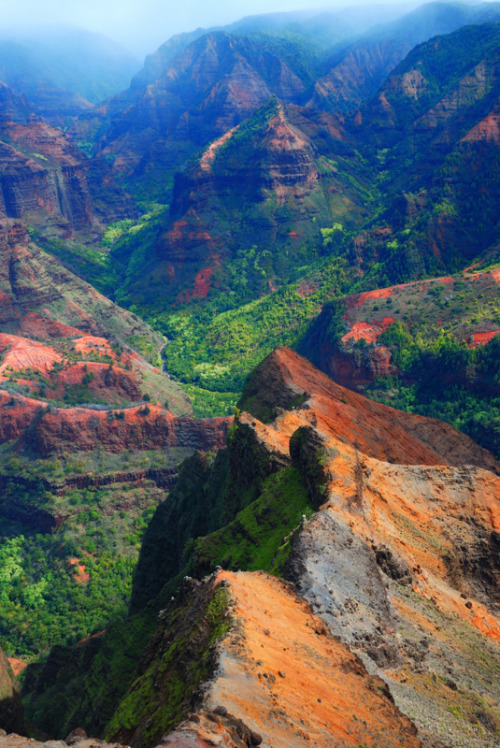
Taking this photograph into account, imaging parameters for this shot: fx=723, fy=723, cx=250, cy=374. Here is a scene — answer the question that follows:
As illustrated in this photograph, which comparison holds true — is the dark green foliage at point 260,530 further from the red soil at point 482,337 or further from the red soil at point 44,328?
the red soil at point 44,328

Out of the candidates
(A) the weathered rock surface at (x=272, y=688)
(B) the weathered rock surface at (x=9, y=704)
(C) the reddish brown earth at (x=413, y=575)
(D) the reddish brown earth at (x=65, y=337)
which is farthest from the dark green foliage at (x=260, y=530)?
(D) the reddish brown earth at (x=65, y=337)

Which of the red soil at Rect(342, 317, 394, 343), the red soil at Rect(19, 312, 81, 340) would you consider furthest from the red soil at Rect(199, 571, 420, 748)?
the red soil at Rect(19, 312, 81, 340)

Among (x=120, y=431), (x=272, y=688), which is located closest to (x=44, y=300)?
(x=120, y=431)

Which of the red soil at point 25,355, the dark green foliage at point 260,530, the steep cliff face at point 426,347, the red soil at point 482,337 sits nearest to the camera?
the dark green foliage at point 260,530

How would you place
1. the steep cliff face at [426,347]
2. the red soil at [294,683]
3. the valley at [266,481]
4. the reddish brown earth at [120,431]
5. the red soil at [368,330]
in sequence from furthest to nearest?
the red soil at [368,330] → the steep cliff face at [426,347] → the reddish brown earth at [120,431] → the valley at [266,481] → the red soil at [294,683]

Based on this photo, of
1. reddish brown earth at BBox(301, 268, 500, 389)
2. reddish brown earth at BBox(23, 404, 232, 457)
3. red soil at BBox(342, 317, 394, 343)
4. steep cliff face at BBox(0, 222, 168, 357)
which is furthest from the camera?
steep cliff face at BBox(0, 222, 168, 357)

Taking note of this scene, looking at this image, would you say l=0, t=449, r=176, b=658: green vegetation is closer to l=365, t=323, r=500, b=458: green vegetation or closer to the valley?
the valley

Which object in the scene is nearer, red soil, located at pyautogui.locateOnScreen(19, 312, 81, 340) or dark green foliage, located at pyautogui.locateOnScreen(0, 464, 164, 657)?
dark green foliage, located at pyautogui.locateOnScreen(0, 464, 164, 657)
